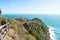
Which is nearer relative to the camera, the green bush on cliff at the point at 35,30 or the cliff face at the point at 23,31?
the cliff face at the point at 23,31

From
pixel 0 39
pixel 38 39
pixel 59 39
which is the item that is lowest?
pixel 59 39

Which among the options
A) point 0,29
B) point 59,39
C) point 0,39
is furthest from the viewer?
point 59,39

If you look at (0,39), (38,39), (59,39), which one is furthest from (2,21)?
(59,39)

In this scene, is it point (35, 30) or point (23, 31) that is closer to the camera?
point (23, 31)

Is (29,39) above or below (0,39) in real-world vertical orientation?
below

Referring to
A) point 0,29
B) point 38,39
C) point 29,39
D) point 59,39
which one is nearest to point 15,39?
point 0,29

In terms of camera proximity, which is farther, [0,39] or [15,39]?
[15,39]

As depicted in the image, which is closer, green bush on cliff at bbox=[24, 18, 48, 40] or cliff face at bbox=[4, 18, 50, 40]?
cliff face at bbox=[4, 18, 50, 40]

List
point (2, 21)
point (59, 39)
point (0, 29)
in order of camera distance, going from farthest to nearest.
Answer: point (59, 39)
point (2, 21)
point (0, 29)

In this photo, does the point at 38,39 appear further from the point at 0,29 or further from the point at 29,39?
the point at 0,29

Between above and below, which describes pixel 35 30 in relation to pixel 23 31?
below

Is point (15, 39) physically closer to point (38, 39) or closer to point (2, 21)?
point (2, 21)
